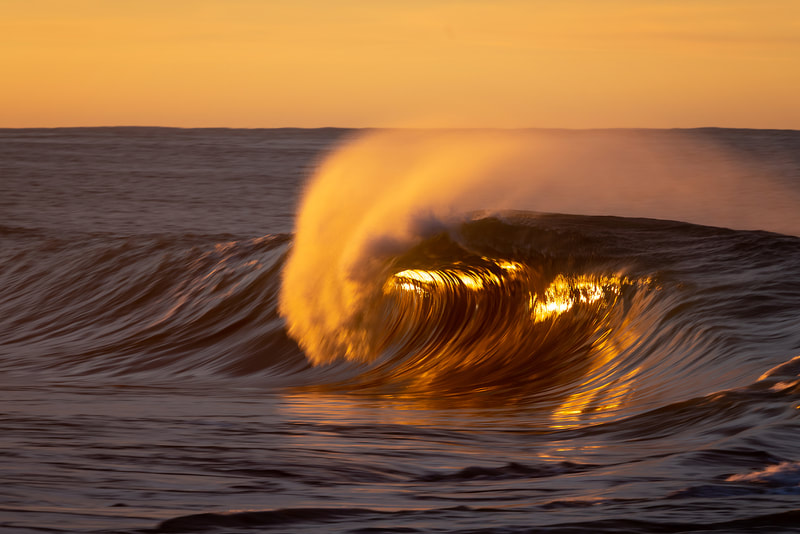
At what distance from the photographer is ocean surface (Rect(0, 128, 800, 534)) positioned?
3.43m

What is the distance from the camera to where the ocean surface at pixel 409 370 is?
11.3 feet

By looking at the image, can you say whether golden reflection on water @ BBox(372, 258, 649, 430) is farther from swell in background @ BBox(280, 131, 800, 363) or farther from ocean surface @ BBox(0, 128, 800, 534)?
swell in background @ BBox(280, 131, 800, 363)

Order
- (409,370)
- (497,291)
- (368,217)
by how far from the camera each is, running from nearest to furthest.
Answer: (409,370) < (497,291) < (368,217)

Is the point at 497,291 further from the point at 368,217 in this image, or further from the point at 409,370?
the point at 368,217

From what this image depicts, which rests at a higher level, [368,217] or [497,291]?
[368,217]

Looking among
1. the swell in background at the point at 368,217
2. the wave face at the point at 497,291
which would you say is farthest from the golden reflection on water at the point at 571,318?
the swell in background at the point at 368,217

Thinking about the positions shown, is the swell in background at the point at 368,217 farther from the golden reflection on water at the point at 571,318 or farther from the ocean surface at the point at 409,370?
the golden reflection on water at the point at 571,318

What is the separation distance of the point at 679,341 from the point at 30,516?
454 centimetres

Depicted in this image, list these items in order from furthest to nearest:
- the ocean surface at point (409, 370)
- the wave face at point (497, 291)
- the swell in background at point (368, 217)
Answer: the swell in background at point (368, 217) < the wave face at point (497, 291) < the ocean surface at point (409, 370)

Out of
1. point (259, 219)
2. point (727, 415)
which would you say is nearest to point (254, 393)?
point (727, 415)

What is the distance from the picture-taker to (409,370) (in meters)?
8.39

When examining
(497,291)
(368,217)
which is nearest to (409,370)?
(497,291)

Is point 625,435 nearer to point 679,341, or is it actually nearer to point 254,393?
Result: point 679,341

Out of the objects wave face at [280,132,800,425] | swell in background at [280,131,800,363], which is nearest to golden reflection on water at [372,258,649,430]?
wave face at [280,132,800,425]
